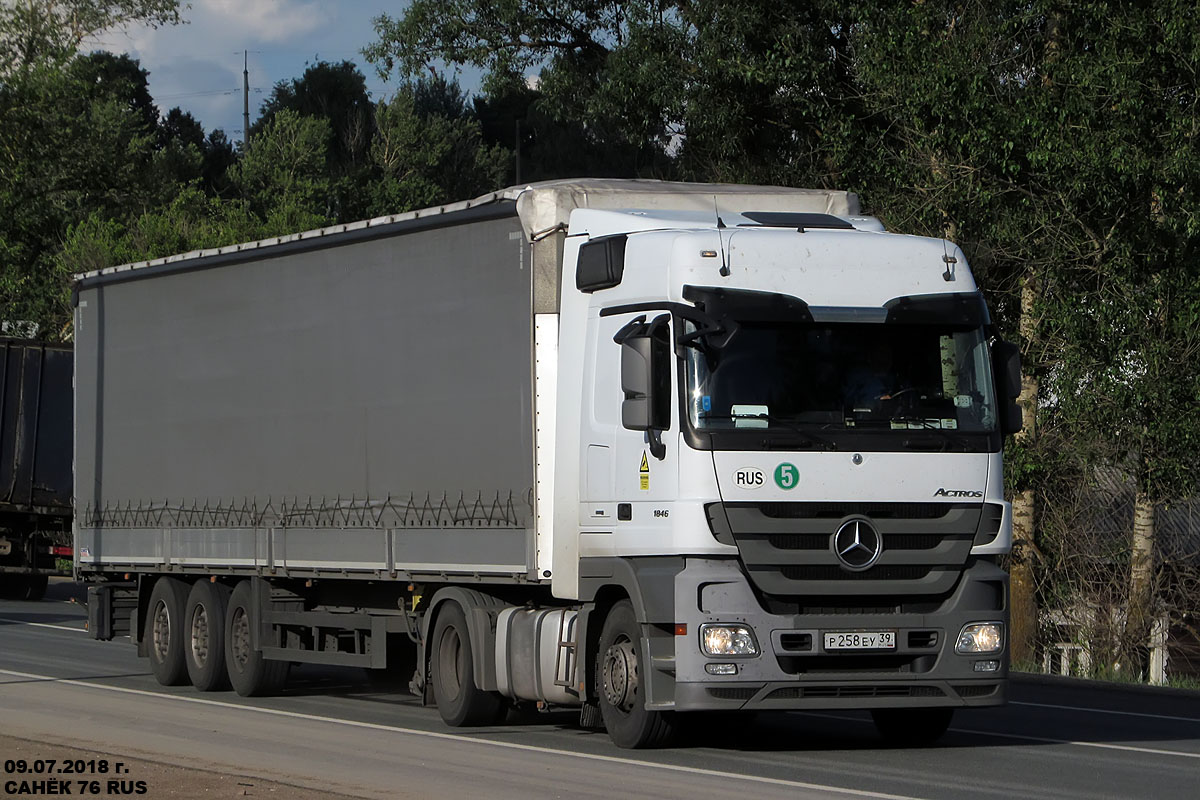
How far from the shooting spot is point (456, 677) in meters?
14.8

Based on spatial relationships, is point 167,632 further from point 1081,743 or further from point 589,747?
point 1081,743

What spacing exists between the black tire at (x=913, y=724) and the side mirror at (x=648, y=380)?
9.46 ft

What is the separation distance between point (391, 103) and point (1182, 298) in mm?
57522

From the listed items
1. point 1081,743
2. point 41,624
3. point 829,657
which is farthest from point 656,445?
point 41,624

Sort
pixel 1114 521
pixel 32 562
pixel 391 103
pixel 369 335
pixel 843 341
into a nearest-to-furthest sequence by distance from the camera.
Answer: pixel 843 341 → pixel 369 335 → pixel 1114 521 → pixel 32 562 → pixel 391 103

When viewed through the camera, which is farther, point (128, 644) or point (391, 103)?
point (391, 103)

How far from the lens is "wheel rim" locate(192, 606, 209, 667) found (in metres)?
18.2

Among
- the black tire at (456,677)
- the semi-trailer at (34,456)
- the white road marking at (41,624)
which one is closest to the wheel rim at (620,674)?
the black tire at (456,677)

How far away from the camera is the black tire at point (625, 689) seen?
12766 mm

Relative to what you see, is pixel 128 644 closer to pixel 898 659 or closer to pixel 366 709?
pixel 366 709

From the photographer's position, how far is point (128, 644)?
24.3 metres

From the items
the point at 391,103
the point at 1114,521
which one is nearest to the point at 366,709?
the point at 1114,521

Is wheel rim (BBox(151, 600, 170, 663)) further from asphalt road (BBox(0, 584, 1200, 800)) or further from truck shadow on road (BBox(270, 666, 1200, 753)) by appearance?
truck shadow on road (BBox(270, 666, 1200, 753))

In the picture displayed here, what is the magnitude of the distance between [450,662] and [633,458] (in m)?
3.00
